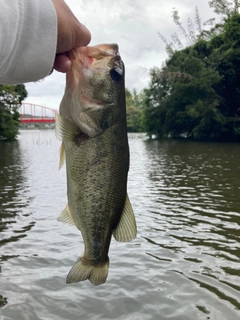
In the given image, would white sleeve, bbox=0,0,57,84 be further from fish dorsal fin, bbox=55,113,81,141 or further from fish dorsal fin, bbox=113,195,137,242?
fish dorsal fin, bbox=113,195,137,242

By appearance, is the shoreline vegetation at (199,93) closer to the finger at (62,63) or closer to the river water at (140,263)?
the river water at (140,263)

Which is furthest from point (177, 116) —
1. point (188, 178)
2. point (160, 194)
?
point (160, 194)

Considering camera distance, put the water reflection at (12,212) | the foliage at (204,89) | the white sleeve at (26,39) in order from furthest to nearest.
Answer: the foliage at (204,89)
the water reflection at (12,212)
the white sleeve at (26,39)

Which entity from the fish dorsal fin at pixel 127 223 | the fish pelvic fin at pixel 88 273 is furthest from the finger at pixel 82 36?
the fish pelvic fin at pixel 88 273

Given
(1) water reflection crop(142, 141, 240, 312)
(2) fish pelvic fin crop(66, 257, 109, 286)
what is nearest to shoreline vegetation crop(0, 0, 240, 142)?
(1) water reflection crop(142, 141, 240, 312)

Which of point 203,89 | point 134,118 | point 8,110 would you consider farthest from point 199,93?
point 134,118

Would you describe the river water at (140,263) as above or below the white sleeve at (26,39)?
below

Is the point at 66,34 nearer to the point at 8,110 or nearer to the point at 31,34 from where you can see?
the point at 31,34
